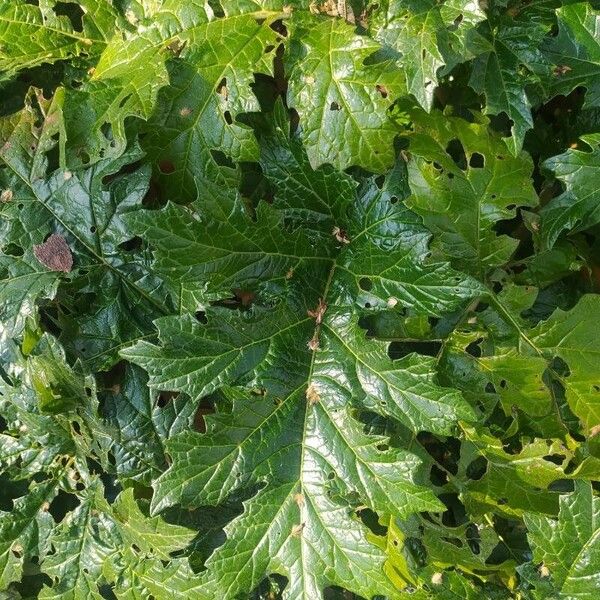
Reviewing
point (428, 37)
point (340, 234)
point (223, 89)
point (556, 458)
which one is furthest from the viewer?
point (556, 458)

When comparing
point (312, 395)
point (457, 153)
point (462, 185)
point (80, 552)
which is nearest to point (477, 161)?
point (457, 153)

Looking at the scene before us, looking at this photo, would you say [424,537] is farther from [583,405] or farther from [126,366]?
[126,366]

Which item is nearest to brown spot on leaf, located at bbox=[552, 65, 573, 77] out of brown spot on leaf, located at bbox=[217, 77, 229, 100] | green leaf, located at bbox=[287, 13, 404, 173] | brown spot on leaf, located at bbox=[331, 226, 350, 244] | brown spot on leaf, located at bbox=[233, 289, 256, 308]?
green leaf, located at bbox=[287, 13, 404, 173]

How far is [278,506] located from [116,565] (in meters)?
0.52

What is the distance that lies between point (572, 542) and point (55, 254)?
1.15 metres

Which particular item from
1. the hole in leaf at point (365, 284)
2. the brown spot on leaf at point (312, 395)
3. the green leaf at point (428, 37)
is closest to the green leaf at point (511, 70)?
the green leaf at point (428, 37)

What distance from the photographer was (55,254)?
1.55 m

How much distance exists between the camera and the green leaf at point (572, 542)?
1.45 meters

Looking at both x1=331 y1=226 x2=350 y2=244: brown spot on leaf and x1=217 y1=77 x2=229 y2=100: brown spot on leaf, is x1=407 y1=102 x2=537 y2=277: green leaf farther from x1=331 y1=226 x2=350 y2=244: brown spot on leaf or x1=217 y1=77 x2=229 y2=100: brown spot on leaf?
x1=217 y1=77 x2=229 y2=100: brown spot on leaf

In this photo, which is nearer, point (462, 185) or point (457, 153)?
point (462, 185)

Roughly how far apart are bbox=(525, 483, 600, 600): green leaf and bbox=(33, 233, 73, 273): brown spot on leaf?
3.36 feet

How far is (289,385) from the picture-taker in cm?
142

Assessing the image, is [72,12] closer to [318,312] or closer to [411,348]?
[318,312]

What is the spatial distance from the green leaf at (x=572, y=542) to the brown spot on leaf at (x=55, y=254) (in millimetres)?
1025
